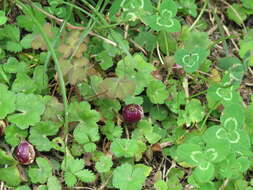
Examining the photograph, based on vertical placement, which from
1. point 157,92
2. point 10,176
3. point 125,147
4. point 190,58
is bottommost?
point 10,176

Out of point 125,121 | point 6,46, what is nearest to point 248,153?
point 125,121

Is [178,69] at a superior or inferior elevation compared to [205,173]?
superior

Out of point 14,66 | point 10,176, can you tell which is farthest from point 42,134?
point 14,66

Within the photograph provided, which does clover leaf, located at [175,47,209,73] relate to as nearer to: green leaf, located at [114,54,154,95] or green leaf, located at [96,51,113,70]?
green leaf, located at [114,54,154,95]

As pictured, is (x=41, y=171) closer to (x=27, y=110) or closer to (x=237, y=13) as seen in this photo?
(x=27, y=110)

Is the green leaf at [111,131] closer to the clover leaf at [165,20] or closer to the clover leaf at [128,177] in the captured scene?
the clover leaf at [128,177]

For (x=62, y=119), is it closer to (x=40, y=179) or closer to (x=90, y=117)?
(x=90, y=117)

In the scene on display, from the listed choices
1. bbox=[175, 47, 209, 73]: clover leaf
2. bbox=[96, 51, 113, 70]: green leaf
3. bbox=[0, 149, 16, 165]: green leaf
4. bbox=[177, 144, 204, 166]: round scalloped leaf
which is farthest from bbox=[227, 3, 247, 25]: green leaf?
bbox=[0, 149, 16, 165]: green leaf

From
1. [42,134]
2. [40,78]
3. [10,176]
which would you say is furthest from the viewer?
[40,78]
